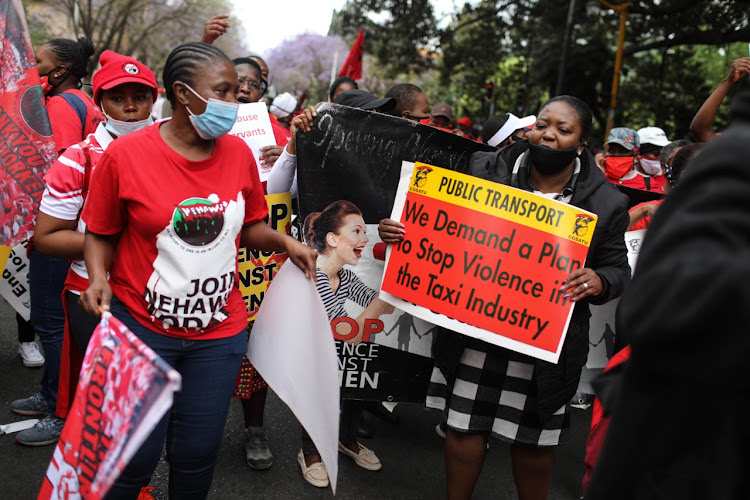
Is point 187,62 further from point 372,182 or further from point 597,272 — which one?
point 597,272

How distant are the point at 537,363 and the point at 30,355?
12.3 ft

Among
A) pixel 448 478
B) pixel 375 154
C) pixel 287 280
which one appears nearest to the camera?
pixel 287 280

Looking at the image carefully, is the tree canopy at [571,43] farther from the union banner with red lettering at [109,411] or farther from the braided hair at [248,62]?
the union banner with red lettering at [109,411]

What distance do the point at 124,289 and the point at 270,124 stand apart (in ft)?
5.59

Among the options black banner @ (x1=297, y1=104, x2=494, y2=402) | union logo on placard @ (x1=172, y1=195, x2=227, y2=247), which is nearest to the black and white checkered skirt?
black banner @ (x1=297, y1=104, x2=494, y2=402)

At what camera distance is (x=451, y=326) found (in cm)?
273

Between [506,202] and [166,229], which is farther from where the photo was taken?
[506,202]

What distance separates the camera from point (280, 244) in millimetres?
2570

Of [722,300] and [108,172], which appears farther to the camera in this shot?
[108,172]

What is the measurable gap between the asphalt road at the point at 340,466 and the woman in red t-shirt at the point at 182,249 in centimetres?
109

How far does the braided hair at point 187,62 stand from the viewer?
2.35 m

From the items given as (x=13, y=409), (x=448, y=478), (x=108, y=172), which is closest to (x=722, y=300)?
(x=108, y=172)

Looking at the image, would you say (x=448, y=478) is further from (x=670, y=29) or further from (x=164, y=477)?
(x=670, y=29)

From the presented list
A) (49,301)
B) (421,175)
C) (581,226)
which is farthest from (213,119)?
(49,301)
